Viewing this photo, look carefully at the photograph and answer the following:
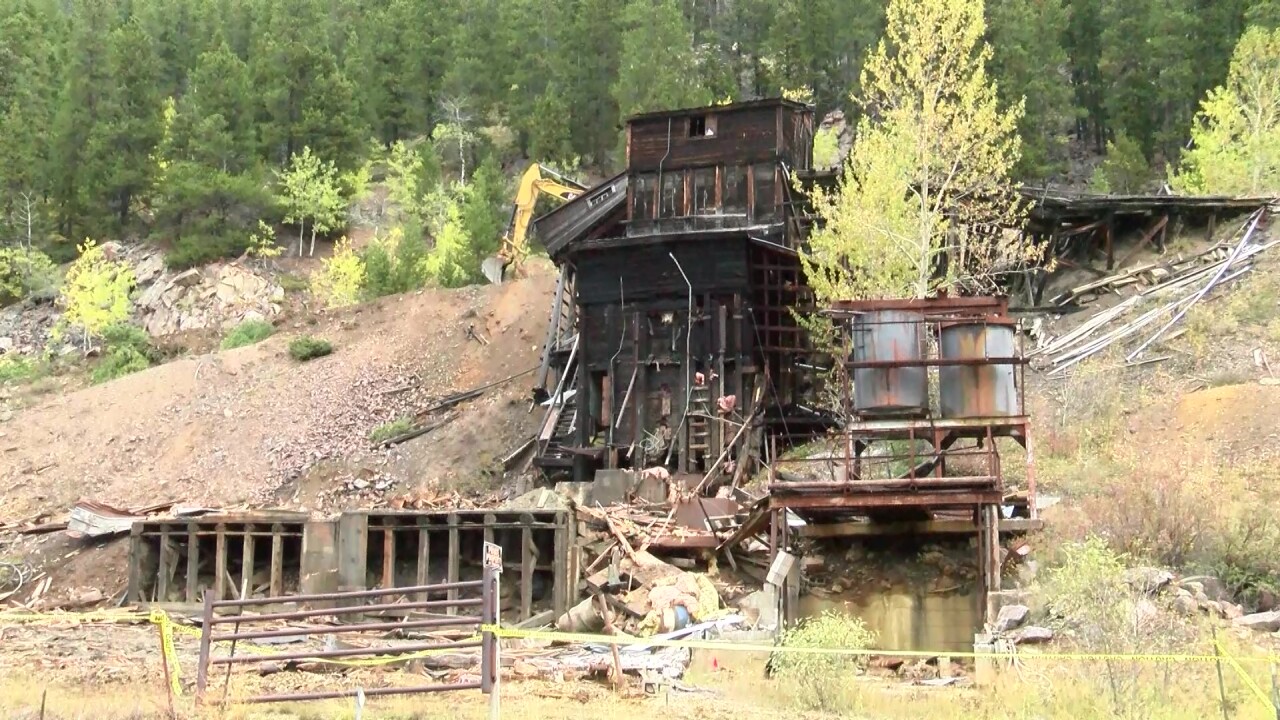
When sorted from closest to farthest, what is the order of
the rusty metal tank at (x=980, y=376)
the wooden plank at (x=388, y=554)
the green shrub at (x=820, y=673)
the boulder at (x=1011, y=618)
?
1. the green shrub at (x=820, y=673)
2. the boulder at (x=1011, y=618)
3. the rusty metal tank at (x=980, y=376)
4. the wooden plank at (x=388, y=554)

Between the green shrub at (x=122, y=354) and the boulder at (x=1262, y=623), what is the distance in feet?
129

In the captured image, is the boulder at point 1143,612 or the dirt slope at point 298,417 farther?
the dirt slope at point 298,417

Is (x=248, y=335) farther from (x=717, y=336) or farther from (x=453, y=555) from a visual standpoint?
(x=453, y=555)

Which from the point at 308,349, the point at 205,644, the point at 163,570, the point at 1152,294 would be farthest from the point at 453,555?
the point at 308,349

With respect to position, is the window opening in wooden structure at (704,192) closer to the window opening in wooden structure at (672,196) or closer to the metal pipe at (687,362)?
the window opening in wooden structure at (672,196)

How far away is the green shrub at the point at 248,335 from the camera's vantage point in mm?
46156

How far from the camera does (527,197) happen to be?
41156mm

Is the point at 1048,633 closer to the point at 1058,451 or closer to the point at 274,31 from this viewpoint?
the point at 1058,451

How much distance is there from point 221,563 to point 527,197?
19.6 metres

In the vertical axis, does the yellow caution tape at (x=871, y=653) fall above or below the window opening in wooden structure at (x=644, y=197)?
below

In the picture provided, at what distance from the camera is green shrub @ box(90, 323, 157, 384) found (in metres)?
47.4

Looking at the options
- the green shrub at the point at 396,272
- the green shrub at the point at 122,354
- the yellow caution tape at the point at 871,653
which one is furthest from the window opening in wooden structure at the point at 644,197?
the green shrub at the point at 122,354

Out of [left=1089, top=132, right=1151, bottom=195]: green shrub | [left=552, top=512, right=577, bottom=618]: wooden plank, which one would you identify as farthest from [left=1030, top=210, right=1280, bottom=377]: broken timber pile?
[left=1089, top=132, right=1151, bottom=195]: green shrub

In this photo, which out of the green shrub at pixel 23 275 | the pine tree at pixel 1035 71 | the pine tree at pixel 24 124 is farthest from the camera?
the pine tree at pixel 24 124
